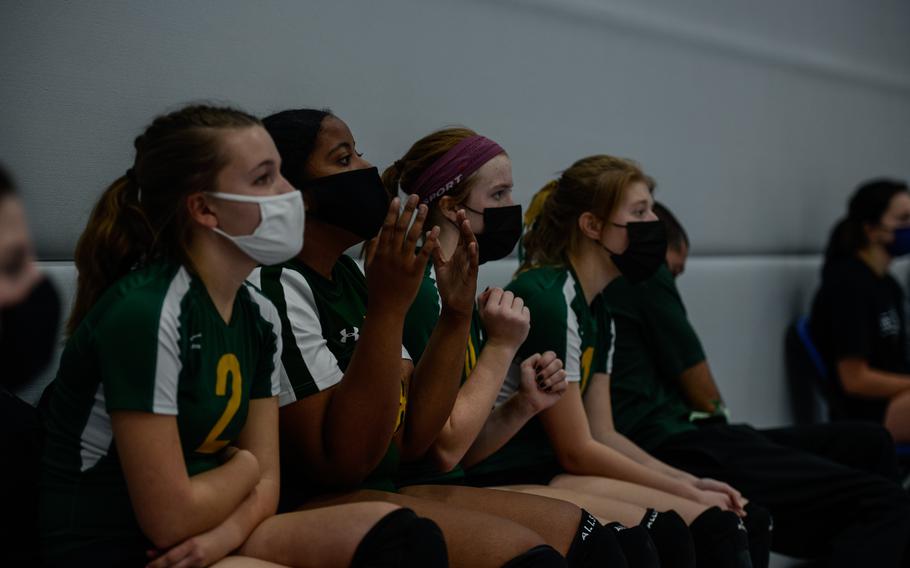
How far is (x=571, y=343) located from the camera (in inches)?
86.0

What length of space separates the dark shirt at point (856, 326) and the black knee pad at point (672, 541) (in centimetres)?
164

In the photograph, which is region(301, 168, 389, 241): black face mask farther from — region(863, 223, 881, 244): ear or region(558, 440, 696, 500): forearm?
region(863, 223, 881, 244): ear

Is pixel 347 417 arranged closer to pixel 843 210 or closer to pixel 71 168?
pixel 71 168

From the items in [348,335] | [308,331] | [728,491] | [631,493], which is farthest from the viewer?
[728,491]

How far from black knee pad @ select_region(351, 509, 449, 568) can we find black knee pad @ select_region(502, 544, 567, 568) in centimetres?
17

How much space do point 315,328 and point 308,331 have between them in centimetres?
2

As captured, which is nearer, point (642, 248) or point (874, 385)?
point (642, 248)

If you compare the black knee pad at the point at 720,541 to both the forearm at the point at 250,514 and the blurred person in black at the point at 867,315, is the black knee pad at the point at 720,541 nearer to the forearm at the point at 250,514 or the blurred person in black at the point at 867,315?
the forearm at the point at 250,514

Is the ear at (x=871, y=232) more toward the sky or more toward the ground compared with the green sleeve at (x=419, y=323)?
more toward the ground

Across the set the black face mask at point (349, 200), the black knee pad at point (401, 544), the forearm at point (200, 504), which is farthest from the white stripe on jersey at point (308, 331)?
the black knee pad at point (401, 544)

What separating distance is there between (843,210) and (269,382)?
10.6ft

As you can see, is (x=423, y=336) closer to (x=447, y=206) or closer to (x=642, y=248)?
(x=447, y=206)

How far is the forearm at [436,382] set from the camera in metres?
1.79

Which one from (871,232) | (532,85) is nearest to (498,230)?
(532,85)
